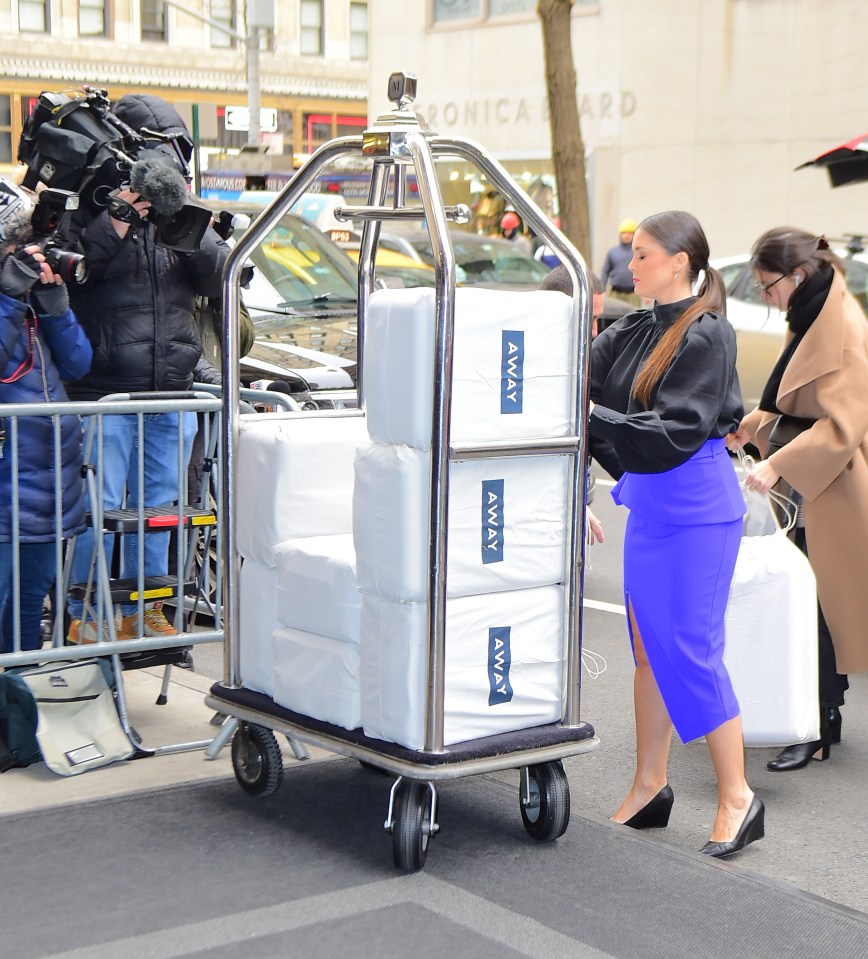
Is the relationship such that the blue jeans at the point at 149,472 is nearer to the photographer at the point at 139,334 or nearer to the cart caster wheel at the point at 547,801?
the photographer at the point at 139,334

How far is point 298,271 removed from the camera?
10180mm

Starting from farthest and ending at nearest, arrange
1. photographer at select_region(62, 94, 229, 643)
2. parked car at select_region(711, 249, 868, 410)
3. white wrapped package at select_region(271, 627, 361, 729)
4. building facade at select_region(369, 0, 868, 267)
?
1. building facade at select_region(369, 0, 868, 267)
2. parked car at select_region(711, 249, 868, 410)
3. photographer at select_region(62, 94, 229, 643)
4. white wrapped package at select_region(271, 627, 361, 729)

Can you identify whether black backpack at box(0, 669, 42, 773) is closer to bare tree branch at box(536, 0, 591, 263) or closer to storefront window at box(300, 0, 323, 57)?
bare tree branch at box(536, 0, 591, 263)

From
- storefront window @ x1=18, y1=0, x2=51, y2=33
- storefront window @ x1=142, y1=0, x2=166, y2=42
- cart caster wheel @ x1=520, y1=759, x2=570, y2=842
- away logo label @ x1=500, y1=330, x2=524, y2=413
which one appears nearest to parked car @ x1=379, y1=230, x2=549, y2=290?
cart caster wheel @ x1=520, y1=759, x2=570, y2=842

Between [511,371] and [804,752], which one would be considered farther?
[804,752]

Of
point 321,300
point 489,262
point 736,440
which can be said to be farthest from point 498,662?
point 489,262

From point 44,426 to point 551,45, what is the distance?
13.1 meters

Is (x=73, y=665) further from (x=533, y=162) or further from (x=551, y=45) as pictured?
(x=533, y=162)

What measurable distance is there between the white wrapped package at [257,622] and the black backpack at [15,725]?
77 centimetres

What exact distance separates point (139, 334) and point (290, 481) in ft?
4.57

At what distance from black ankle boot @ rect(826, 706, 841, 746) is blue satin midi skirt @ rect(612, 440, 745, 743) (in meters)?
1.32

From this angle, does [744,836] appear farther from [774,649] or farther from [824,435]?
[824,435]

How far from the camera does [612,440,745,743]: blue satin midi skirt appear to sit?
14.1 feet

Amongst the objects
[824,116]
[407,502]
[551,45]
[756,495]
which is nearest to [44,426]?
[407,502]
